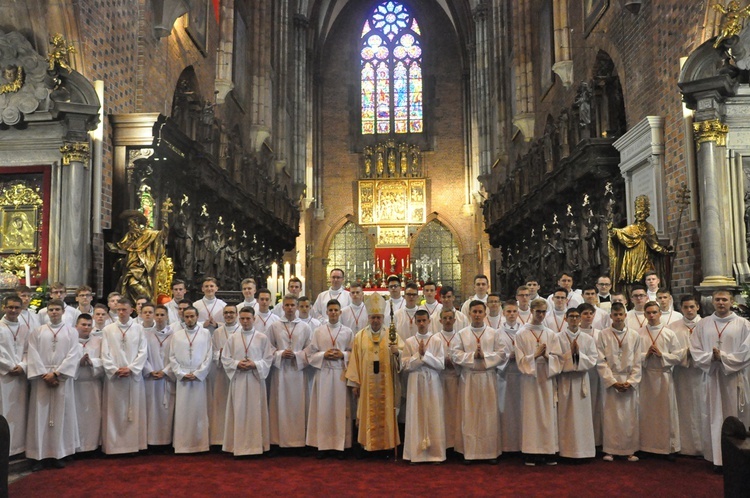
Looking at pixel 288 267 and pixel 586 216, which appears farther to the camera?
pixel 288 267

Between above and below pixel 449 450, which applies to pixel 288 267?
above

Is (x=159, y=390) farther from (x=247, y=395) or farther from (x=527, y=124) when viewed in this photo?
(x=527, y=124)

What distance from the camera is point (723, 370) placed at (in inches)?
284

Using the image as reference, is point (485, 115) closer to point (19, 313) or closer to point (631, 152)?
point (631, 152)

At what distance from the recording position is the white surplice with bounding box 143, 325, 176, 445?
824 centimetres

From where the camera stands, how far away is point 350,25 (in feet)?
115

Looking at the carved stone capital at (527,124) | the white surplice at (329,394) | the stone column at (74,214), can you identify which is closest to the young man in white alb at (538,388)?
the white surplice at (329,394)

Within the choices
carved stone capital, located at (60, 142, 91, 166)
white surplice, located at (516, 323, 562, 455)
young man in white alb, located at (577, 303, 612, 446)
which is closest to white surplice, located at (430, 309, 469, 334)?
white surplice, located at (516, 323, 562, 455)

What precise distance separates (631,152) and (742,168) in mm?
2471

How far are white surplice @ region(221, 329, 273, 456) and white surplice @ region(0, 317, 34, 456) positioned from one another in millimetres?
2077

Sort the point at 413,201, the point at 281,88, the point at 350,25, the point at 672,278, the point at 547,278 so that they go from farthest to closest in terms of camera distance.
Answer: the point at 350,25 < the point at 413,201 < the point at 281,88 < the point at 547,278 < the point at 672,278

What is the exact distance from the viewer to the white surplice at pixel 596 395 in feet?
Result: 26.2

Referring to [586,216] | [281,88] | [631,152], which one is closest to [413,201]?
[281,88]

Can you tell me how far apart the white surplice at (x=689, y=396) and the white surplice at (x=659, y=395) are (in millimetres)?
126
